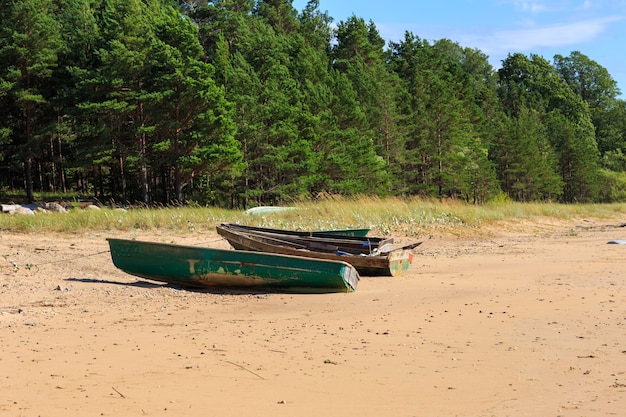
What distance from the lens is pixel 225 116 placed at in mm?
37000

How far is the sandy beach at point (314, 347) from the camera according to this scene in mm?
5715

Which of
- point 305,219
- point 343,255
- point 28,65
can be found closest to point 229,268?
point 343,255

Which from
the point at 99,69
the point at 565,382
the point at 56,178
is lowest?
the point at 565,382

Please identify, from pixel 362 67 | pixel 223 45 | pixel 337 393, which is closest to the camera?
pixel 337 393

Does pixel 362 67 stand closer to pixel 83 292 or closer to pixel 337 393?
pixel 83 292

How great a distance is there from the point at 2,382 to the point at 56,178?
52831mm

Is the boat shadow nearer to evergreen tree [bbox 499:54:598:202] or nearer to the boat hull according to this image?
the boat hull

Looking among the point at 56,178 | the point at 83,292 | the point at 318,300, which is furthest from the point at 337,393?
the point at 56,178

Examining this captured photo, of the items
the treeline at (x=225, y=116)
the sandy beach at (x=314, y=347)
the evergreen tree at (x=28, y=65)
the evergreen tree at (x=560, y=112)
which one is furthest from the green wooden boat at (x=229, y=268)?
the evergreen tree at (x=560, y=112)

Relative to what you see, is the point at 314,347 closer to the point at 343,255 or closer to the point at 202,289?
the point at 202,289

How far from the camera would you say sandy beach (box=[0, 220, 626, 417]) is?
5715mm

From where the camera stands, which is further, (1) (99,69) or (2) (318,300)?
(1) (99,69)

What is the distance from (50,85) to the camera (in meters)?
45.8

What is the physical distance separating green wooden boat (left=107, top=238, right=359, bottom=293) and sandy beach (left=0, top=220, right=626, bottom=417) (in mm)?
229
